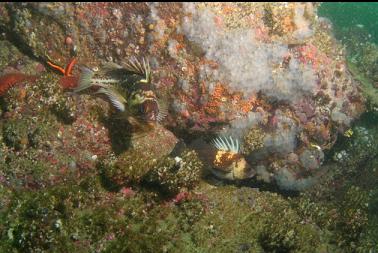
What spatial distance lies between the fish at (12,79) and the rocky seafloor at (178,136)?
35 millimetres

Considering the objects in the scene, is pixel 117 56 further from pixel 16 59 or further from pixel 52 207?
pixel 52 207

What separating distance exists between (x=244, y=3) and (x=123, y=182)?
4696 mm

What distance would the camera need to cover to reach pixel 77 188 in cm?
626

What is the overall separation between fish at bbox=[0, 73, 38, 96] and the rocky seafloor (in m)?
0.03

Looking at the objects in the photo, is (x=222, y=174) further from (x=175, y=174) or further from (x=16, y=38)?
(x=16, y=38)

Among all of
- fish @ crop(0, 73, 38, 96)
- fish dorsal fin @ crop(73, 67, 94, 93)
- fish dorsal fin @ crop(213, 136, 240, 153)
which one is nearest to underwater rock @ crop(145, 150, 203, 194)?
A: fish dorsal fin @ crop(213, 136, 240, 153)

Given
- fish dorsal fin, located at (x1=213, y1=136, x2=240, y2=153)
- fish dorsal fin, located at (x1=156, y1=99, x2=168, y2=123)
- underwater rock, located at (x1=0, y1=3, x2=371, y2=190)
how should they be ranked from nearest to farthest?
fish dorsal fin, located at (x1=156, y1=99, x2=168, y2=123), underwater rock, located at (x1=0, y1=3, x2=371, y2=190), fish dorsal fin, located at (x1=213, y1=136, x2=240, y2=153)

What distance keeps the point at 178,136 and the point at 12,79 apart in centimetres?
366

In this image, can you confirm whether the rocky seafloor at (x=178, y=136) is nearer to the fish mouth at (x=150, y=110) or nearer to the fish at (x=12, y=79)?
the fish at (x=12, y=79)

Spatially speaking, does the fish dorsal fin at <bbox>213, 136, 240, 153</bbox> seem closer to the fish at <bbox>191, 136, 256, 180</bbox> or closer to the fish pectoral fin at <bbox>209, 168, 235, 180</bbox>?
the fish at <bbox>191, 136, 256, 180</bbox>

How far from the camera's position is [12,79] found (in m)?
6.93

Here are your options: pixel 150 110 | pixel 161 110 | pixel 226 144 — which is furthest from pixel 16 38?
pixel 226 144

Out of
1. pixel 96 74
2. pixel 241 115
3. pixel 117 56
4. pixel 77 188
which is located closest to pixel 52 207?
pixel 77 188

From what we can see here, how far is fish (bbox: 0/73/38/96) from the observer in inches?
268
